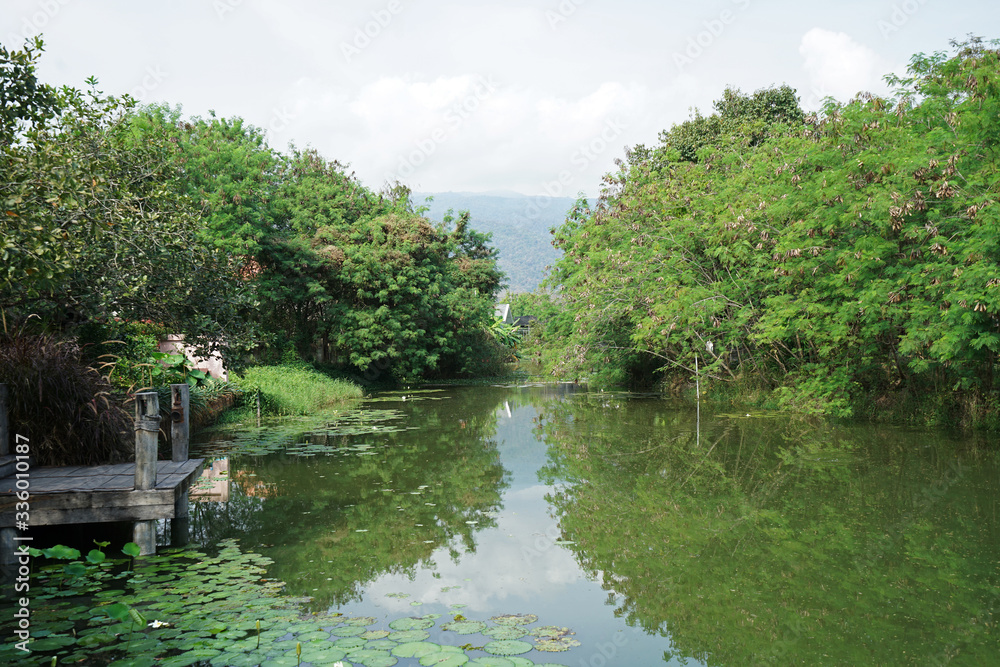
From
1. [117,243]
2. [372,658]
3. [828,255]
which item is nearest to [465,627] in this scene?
[372,658]

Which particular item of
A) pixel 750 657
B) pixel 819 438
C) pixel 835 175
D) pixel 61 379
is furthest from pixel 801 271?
pixel 61 379

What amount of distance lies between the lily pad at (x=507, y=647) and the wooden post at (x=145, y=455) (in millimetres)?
3223

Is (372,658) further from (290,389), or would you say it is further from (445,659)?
(290,389)

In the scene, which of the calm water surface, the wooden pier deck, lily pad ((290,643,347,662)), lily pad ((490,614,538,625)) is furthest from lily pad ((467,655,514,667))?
the wooden pier deck

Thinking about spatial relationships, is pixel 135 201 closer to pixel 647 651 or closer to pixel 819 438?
pixel 647 651

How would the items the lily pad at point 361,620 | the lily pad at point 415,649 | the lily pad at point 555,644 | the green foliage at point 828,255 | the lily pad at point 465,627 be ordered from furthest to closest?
the green foliage at point 828,255 → the lily pad at point 361,620 → the lily pad at point 465,627 → the lily pad at point 555,644 → the lily pad at point 415,649

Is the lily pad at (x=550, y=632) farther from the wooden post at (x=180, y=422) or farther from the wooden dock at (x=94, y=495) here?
the wooden post at (x=180, y=422)

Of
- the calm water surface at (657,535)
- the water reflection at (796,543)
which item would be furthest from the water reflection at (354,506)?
the water reflection at (796,543)

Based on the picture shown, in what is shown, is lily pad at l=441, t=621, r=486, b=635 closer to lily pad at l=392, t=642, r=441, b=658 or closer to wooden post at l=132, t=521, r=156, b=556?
lily pad at l=392, t=642, r=441, b=658

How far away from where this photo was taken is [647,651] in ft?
14.4

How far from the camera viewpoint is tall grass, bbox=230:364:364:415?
16641 millimetres

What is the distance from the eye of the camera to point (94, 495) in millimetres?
5855

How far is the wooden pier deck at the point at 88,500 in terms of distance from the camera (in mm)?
5742

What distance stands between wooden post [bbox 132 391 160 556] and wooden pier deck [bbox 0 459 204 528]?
3.3 inches
